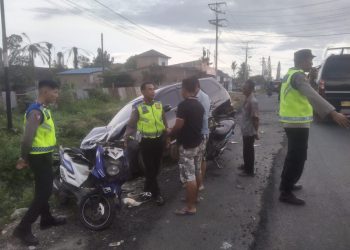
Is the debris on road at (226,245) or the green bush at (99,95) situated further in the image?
the green bush at (99,95)

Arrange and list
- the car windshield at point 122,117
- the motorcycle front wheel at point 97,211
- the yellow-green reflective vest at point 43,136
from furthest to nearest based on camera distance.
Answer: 1. the car windshield at point 122,117
2. the motorcycle front wheel at point 97,211
3. the yellow-green reflective vest at point 43,136

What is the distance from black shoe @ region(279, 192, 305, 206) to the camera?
5.13 metres

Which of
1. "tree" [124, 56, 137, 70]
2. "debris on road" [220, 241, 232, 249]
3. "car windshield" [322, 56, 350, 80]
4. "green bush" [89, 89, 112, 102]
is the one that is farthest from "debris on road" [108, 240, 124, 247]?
"tree" [124, 56, 137, 70]

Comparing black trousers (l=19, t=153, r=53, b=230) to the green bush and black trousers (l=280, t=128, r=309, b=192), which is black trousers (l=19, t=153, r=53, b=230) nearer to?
black trousers (l=280, t=128, r=309, b=192)

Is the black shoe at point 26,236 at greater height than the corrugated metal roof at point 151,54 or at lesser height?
lesser

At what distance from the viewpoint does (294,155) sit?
5.15m

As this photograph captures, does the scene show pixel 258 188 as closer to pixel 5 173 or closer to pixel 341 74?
pixel 5 173

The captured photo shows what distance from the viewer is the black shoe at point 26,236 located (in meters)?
4.34

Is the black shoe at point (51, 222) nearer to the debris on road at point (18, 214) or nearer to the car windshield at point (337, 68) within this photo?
the debris on road at point (18, 214)

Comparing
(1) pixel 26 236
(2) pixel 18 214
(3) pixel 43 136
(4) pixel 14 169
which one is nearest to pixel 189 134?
(3) pixel 43 136

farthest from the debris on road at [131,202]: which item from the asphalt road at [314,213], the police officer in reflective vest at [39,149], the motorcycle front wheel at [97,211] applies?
the asphalt road at [314,213]

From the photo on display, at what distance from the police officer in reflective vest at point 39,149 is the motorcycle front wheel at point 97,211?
18.8 inches

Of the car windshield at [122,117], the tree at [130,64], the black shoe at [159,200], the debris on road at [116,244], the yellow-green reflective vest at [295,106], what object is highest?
the tree at [130,64]

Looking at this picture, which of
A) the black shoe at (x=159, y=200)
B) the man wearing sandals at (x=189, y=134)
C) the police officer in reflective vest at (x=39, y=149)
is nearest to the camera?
the police officer in reflective vest at (x=39, y=149)
